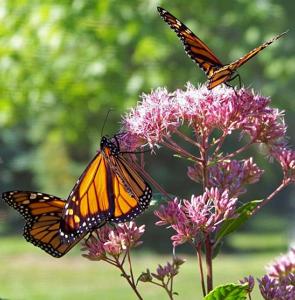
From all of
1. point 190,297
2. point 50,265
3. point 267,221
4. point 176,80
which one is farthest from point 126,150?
point 267,221

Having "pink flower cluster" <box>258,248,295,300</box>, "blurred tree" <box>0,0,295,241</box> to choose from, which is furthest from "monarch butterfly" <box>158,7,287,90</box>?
"blurred tree" <box>0,0,295,241</box>

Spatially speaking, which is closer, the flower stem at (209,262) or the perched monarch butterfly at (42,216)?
the flower stem at (209,262)

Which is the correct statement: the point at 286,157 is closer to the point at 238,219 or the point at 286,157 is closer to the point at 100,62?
the point at 238,219

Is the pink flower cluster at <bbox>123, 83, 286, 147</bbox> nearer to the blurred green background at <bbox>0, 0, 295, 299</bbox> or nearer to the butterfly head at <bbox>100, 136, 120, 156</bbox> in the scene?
the butterfly head at <bbox>100, 136, 120, 156</bbox>

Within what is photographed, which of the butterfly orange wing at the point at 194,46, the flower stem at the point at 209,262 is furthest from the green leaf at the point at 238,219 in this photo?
the butterfly orange wing at the point at 194,46

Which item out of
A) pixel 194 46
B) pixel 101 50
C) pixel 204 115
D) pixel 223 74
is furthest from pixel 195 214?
pixel 101 50

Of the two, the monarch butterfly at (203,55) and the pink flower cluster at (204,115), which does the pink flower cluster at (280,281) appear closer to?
the pink flower cluster at (204,115)
